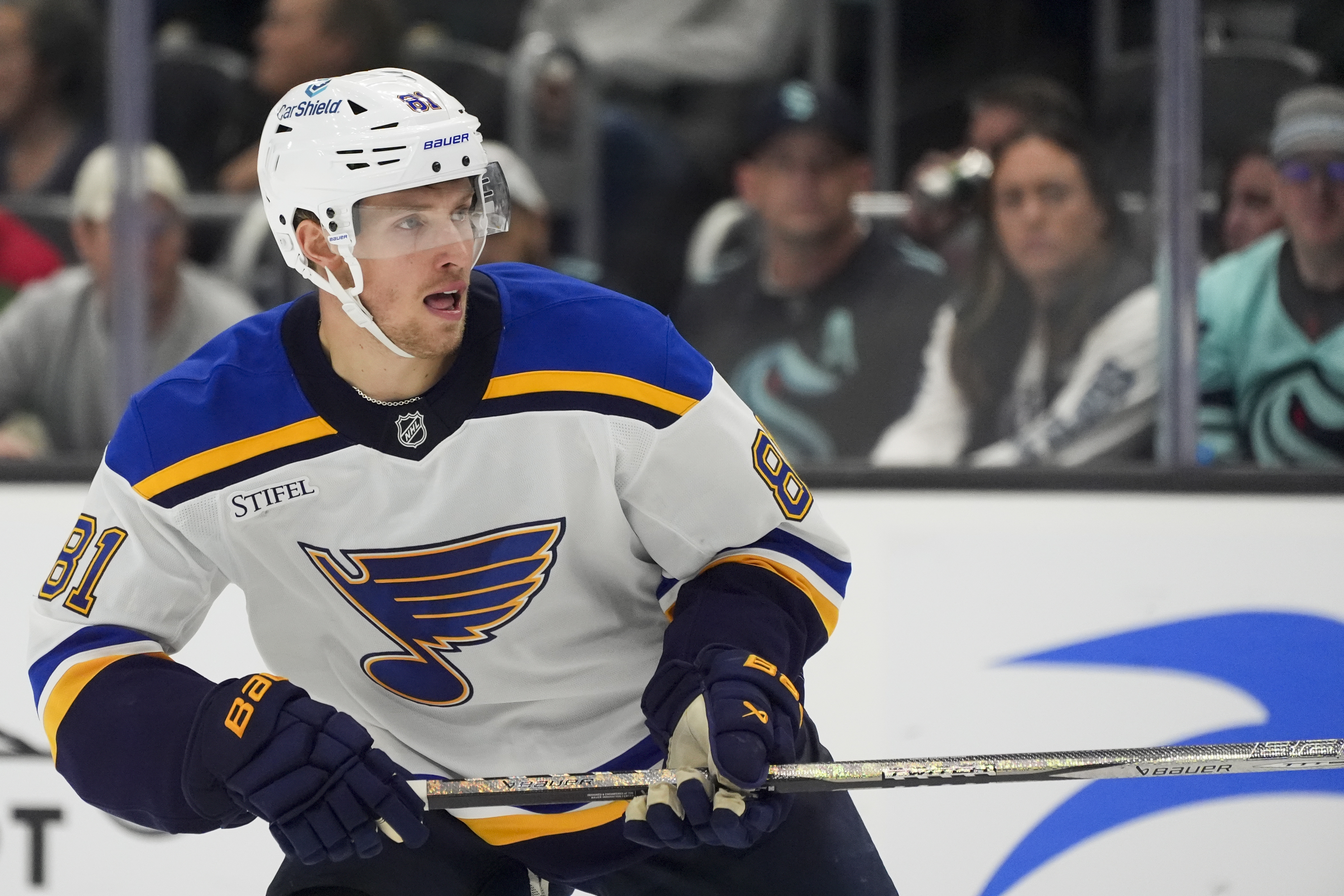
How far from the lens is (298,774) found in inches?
60.9

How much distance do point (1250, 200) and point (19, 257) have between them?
2.25 meters

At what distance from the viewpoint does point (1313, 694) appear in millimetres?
2469

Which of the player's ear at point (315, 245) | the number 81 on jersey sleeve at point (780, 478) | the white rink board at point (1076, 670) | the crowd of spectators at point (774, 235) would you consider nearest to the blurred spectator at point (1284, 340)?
the crowd of spectators at point (774, 235)

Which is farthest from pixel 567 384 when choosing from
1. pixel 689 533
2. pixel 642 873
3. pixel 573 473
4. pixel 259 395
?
pixel 642 873

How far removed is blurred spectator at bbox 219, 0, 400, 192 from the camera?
3203 mm

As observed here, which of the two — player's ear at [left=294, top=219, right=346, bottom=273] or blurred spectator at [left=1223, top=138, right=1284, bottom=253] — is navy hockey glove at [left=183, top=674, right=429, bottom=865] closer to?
player's ear at [left=294, top=219, right=346, bottom=273]

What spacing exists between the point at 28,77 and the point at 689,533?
2.17 m

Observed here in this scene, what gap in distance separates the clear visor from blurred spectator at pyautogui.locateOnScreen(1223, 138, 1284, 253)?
1.44 m

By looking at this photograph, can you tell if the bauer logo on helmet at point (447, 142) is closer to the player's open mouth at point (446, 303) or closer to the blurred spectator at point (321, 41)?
the player's open mouth at point (446, 303)

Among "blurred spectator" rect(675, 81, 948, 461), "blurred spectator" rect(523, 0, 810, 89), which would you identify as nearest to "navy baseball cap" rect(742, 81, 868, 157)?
"blurred spectator" rect(675, 81, 948, 461)

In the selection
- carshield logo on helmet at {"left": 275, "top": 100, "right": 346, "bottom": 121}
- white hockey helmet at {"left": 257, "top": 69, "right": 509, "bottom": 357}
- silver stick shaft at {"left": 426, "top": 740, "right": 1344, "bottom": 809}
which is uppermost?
carshield logo on helmet at {"left": 275, "top": 100, "right": 346, "bottom": 121}

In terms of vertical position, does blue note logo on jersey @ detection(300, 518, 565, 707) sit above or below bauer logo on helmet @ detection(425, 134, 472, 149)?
below

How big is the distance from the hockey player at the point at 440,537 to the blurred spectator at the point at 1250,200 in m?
1.19

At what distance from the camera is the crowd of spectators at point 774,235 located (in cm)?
265
